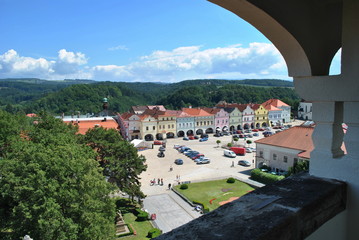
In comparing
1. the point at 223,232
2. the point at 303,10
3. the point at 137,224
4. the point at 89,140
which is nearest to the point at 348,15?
the point at 303,10

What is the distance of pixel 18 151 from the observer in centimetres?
1370

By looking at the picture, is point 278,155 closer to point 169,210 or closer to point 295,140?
point 295,140

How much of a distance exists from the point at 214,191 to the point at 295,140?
9.05 m

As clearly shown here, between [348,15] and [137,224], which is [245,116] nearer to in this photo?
[137,224]

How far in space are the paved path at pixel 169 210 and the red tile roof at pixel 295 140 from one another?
425 inches

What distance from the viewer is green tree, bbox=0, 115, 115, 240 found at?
10.8 meters

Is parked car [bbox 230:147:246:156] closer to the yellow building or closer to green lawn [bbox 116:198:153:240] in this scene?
green lawn [bbox 116:198:153:240]

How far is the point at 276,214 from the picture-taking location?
2.07 meters

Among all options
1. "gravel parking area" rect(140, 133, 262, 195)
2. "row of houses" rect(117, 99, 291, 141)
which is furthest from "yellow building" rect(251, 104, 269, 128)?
"gravel parking area" rect(140, 133, 262, 195)

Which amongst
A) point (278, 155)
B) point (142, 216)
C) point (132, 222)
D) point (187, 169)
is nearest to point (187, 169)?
point (187, 169)

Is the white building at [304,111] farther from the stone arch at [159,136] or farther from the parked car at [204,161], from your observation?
the parked car at [204,161]

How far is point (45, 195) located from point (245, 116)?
2068 inches

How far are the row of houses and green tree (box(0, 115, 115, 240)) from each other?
37.4m

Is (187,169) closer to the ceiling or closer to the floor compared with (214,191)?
closer to the floor
